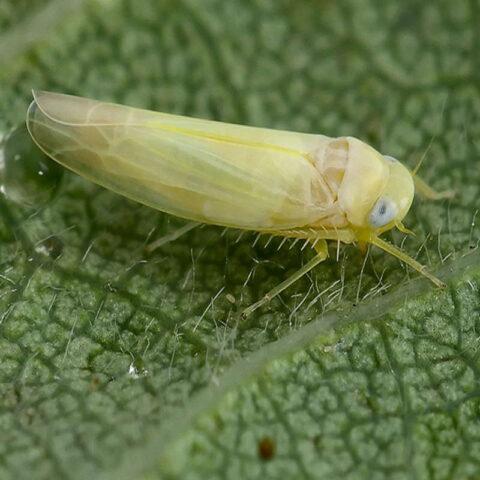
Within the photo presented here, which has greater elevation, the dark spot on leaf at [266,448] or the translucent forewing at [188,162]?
the translucent forewing at [188,162]

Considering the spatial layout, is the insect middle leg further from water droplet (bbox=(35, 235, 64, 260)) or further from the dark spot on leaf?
water droplet (bbox=(35, 235, 64, 260))

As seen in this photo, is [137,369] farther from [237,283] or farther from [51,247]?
[51,247]

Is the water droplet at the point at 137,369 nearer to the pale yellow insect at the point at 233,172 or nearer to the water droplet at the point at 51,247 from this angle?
the pale yellow insect at the point at 233,172

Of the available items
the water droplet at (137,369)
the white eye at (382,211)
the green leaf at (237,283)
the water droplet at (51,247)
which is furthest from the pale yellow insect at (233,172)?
the water droplet at (137,369)

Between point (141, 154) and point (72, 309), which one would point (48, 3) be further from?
point (72, 309)

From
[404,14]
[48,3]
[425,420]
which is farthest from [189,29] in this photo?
[425,420]

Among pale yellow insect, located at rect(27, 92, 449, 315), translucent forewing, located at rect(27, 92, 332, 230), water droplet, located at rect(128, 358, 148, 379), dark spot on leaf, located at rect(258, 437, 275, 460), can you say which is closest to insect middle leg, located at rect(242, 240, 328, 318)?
pale yellow insect, located at rect(27, 92, 449, 315)
